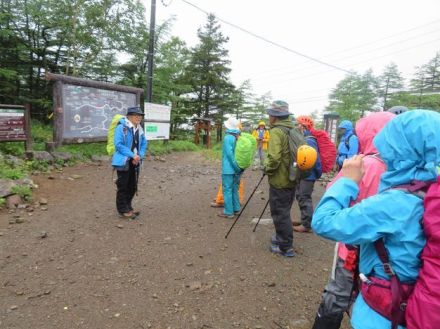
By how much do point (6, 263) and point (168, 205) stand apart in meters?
3.17

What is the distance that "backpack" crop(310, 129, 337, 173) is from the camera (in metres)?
5.05

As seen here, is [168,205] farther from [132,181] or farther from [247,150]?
[247,150]

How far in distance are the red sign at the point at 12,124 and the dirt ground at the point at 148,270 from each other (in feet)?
7.55

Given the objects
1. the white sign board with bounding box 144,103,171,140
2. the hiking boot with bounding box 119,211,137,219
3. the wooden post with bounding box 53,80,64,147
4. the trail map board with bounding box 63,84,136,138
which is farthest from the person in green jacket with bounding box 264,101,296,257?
the white sign board with bounding box 144,103,171,140

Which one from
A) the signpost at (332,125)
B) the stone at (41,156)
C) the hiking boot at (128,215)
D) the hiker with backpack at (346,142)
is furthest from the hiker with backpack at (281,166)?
the signpost at (332,125)

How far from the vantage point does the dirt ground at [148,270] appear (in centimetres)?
298

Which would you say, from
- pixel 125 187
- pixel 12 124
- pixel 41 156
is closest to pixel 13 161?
pixel 41 156

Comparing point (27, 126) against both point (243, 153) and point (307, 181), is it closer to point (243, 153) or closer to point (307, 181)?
point (243, 153)

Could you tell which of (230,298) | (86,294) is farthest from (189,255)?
(86,294)

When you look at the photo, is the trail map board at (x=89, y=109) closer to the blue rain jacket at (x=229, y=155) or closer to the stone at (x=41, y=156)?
the stone at (x=41, y=156)

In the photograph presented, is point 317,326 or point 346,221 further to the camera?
point 317,326

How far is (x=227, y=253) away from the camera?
4.40m

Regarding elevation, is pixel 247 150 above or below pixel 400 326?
above

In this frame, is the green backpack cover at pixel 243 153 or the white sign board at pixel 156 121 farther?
the white sign board at pixel 156 121
